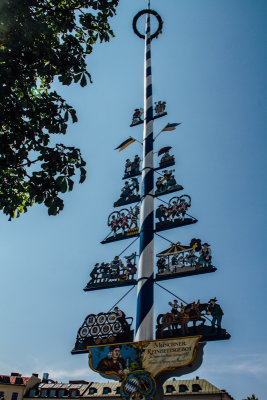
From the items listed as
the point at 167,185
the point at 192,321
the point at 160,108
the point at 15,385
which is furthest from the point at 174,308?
the point at 15,385

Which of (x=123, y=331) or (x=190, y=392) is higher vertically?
(x=123, y=331)

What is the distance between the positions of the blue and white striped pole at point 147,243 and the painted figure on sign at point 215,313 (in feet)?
6.40

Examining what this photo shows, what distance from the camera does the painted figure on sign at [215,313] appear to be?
10803mm

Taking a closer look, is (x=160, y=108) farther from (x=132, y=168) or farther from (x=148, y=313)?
(x=148, y=313)

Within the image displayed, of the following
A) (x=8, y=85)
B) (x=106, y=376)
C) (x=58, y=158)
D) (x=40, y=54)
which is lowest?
(x=106, y=376)

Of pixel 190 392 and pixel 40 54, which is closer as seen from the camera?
pixel 40 54

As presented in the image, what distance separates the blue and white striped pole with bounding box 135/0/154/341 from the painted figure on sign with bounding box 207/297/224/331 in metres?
1.95

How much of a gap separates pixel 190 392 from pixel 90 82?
1662 inches

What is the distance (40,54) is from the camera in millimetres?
8164

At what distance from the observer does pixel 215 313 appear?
10984 millimetres

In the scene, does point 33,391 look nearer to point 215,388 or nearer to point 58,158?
point 215,388

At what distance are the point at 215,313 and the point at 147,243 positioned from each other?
364cm

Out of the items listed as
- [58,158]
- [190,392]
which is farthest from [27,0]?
[190,392]

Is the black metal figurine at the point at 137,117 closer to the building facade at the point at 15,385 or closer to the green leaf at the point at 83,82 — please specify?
the green leaf at the point at 83,82
